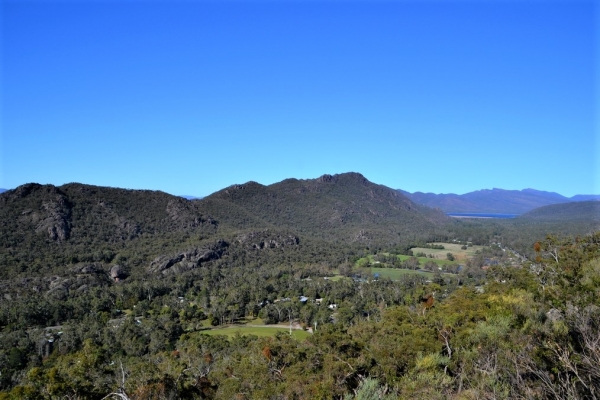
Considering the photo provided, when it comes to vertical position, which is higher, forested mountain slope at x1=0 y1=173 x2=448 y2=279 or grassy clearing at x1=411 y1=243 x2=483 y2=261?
forested mountain slope at x1=0 y1=173 x2=448 y2=279

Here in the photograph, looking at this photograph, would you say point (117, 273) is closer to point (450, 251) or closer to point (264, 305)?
point (264, 305)

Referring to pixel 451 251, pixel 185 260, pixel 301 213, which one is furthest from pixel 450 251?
pixel 185 260

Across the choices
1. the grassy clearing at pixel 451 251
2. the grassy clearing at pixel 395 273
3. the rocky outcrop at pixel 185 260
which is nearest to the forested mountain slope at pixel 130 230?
the rocky outcrop at pixel 185 260

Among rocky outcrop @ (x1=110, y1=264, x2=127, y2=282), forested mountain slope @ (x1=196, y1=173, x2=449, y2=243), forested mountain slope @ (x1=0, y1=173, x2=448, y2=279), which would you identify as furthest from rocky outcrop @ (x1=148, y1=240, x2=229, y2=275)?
forested mountain slope @ (x1=196, y1=173, x2=449, y2=243)

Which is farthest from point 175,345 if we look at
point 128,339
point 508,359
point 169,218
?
point 169,218

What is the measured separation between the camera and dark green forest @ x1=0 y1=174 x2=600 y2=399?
1720cm

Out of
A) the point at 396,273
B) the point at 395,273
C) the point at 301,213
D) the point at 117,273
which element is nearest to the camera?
the point at 117,273

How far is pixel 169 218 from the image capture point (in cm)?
12550

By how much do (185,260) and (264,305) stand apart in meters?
34.4

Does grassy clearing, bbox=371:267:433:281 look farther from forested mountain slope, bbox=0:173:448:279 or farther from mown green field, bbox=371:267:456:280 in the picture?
forested mountain slope, bbox=0:173:448:279

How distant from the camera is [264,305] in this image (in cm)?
6906

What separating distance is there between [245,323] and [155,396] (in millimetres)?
46127

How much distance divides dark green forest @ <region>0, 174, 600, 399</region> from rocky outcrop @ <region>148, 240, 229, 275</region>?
38 cm

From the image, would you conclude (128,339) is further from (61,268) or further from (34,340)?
(61,268)
